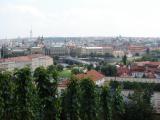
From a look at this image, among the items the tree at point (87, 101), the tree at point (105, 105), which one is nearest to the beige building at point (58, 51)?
the tree at point (105, 105)

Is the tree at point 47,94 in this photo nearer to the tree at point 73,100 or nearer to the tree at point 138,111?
the tree at point 73,100

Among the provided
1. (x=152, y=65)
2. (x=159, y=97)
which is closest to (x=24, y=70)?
(x=159, y=97)

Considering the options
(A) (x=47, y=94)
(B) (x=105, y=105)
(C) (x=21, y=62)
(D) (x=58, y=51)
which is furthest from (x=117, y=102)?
(D) (x=58, y=51)

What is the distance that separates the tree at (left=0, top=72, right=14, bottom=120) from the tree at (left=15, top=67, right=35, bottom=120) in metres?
0.25

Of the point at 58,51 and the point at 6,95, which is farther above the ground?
the point at 6,95

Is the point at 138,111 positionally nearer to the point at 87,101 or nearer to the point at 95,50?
the point at 87,101

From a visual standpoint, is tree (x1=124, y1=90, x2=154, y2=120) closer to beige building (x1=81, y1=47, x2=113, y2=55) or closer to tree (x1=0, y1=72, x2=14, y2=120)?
tree (x1=0, y1=72, x2=14, y2=120)

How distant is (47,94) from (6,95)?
1.21 metres

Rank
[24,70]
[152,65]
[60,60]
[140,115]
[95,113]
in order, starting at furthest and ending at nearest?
[60,60] → [152,65] → [140,115] → [95,113] → [24,70]

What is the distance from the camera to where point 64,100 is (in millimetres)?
13227

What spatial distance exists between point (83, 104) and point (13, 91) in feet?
7.58

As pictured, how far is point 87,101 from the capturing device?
41.1 ft

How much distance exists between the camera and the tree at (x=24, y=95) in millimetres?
11203

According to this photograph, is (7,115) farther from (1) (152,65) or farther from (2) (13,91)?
(1) (152,65)
